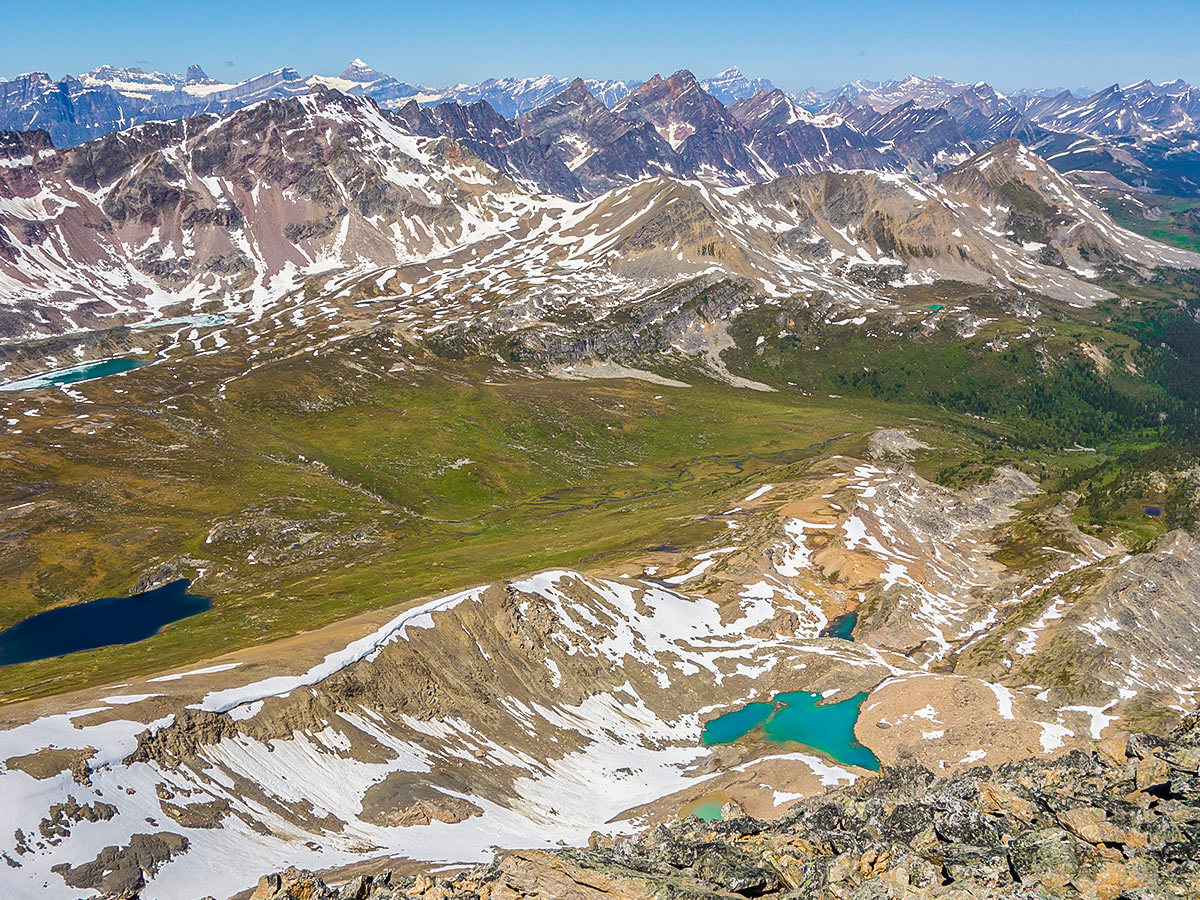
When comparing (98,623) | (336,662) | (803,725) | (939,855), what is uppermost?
(336,662)

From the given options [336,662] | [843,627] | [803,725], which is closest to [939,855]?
[336,662]

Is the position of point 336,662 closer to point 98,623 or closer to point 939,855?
point 939,855

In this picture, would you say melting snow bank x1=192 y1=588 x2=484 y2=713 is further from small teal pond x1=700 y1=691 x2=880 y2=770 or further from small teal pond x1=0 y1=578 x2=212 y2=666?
small teal pond x1=0 y1=578 x2=212 y2=666

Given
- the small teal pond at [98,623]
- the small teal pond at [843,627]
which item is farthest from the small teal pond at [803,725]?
the small teal pond at [98,623]

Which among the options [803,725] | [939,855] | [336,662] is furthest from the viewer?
[803,725]

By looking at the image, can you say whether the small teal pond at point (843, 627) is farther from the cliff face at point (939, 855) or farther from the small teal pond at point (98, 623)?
the small teal pond at point (98, 623)

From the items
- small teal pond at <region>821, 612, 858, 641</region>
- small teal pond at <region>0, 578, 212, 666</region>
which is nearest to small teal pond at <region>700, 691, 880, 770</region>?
small teal pond at <region>821, 612, 858, 641</region>
